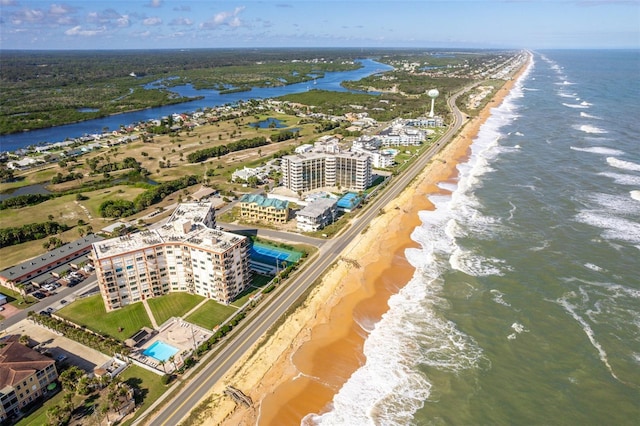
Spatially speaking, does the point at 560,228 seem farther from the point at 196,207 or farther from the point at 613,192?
the point at 196,207

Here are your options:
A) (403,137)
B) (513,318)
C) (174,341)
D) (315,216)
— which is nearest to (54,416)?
(174,341)

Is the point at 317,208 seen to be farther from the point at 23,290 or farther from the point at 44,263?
the point at 23,290

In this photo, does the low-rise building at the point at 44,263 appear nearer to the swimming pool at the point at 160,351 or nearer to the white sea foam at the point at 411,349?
the swimming pool at the point at 160,351

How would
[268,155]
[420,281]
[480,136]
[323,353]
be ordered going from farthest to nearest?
[480,136] < [268,155] < [420,281] < [323,353]

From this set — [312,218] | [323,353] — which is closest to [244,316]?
[323,353]

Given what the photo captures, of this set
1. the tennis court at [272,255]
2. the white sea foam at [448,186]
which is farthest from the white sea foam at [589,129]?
the tennis court at [272,255]

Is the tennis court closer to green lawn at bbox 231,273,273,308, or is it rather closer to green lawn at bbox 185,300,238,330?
green lawn at bbox 231,273,273,308

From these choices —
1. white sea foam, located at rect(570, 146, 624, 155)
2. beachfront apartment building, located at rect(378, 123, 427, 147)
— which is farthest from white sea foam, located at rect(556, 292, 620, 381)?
beachfront apartment building, located at rect(378, 123, 427, 147)
